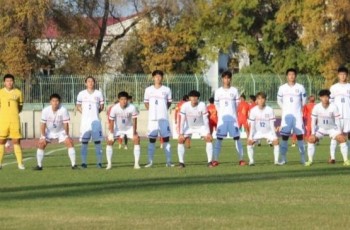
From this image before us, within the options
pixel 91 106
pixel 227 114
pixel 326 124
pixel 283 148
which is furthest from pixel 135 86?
pixel 326 124

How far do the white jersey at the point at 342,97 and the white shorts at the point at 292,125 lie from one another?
1.40 meters

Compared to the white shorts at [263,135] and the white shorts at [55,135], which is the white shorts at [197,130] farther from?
the white shorts at [55,135]

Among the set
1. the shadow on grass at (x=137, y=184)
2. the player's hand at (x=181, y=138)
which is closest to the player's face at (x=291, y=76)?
the player's hand at (x=181, y=138)

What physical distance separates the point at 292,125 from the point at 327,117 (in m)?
1.02

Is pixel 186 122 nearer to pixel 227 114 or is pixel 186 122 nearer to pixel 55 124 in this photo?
pixel 227 114

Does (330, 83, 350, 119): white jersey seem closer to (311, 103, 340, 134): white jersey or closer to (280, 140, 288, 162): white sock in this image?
(311, 103, 340, 134): white jersey

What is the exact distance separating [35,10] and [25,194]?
45.8 metres

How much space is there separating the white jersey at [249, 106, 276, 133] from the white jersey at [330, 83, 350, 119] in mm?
1902

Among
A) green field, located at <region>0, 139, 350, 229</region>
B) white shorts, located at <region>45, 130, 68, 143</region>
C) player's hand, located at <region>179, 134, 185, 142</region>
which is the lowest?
green field, located at <region>0, 139, 350, 229</region>

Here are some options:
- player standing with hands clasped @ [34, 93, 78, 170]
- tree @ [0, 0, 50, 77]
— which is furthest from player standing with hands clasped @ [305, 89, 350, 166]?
tree @ [0, 0, 50, 77]

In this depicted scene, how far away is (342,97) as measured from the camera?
91.2ft

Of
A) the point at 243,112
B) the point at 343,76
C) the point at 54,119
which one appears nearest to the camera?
the point at 54,119

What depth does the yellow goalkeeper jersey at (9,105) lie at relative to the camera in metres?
25.3

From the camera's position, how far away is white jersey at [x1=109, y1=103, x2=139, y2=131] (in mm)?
26250
